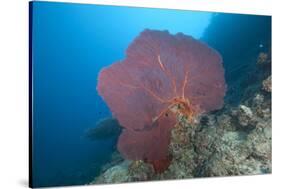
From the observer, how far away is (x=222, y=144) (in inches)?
204

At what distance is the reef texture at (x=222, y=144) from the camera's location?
4.94 meters

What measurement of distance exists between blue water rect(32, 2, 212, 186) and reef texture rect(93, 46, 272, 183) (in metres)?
0.38

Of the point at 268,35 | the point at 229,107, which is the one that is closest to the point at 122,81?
the point at 229,107

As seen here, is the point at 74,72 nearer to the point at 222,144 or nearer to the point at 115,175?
the point at 115,175

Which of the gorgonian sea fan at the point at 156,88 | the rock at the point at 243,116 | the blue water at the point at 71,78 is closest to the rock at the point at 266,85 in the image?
the rock at the point at 243,116

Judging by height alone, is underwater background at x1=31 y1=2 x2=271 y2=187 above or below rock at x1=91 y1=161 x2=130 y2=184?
Answer: above

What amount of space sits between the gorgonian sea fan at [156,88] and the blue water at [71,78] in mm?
141

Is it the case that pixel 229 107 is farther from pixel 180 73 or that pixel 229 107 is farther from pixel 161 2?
pixel 161 2

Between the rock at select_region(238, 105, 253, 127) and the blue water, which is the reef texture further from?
the blue water

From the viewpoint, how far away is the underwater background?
177 inches

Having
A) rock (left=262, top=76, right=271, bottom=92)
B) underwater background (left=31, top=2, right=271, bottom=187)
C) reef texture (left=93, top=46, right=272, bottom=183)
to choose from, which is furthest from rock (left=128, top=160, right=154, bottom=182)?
rock (left=262, top=76, right=271, bottom=92)

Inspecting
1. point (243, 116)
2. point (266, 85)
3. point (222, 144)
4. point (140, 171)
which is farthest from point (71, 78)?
point (266, 85)

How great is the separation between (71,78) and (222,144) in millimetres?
1936

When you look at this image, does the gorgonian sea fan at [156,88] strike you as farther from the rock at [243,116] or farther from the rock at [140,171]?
the rock at [243,116]
